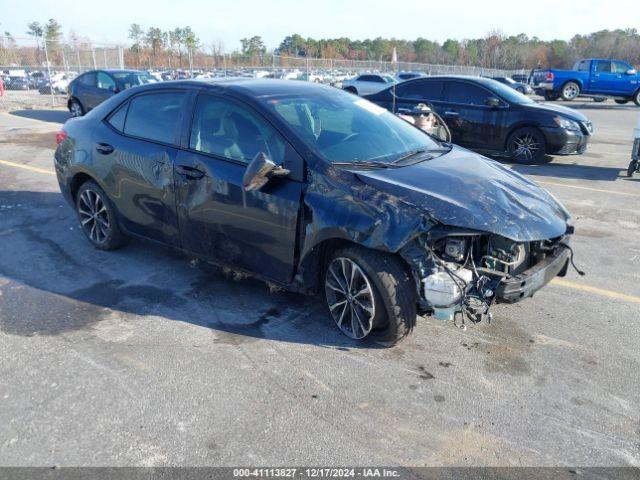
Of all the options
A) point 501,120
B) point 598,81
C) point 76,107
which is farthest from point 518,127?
point 598,81

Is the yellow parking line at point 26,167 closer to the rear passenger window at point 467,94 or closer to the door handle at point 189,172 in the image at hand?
the door handle at point 189,172

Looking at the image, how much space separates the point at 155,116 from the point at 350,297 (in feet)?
7.89

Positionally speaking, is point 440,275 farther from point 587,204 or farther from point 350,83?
point 350,83

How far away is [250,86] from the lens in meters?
4.27

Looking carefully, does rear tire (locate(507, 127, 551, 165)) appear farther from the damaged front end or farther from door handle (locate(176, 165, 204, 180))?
door handle (locate(176, 165, 204, 180))

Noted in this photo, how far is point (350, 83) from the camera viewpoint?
25016mm

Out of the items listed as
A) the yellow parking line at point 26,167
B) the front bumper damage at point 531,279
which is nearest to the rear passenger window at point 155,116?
the front bumper damage at point 531,279

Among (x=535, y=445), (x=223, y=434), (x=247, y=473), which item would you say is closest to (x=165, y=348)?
(x=223, y=434)

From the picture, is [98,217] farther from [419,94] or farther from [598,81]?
[598,81]

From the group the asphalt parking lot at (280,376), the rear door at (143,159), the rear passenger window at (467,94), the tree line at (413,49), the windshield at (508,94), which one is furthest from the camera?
the tree line at (413,49)

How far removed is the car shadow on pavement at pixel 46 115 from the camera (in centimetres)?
1633

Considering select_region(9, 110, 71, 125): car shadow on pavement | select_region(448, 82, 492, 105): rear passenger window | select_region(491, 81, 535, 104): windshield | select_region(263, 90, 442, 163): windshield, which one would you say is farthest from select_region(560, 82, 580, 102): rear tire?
select_region(263, 90, 442, 163): windshield

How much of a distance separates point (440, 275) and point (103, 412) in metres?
2.10

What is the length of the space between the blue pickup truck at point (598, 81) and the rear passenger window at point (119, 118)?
86.8 ft
